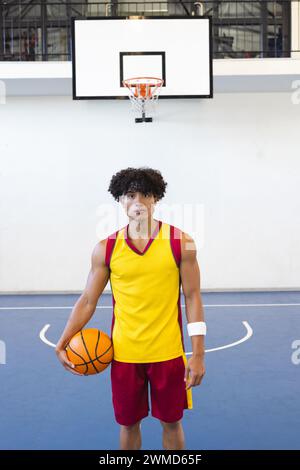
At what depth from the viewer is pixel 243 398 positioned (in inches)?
175

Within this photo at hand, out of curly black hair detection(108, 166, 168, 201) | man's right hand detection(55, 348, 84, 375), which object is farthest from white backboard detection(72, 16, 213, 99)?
man's right hand detection(55, 348, 84, 375)

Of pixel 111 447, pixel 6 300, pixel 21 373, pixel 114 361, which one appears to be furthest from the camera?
pixel 6 300

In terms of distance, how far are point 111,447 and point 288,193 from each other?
6259mm

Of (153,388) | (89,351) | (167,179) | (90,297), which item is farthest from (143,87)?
(153,388)

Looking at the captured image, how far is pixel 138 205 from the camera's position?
2842 mm

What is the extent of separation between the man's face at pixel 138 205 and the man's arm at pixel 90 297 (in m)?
0.21

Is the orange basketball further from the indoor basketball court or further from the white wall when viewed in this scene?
the white wall

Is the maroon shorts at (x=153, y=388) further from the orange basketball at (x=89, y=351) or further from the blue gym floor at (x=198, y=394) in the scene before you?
the blue gym floor at (x=198, y=394)

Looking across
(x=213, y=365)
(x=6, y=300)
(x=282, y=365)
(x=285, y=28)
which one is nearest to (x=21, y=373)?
(x=213, y=365)

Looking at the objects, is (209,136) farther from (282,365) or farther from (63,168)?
(282,365)

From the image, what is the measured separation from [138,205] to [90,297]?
1.70ft

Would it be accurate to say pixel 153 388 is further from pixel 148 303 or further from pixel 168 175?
pixel 168 175

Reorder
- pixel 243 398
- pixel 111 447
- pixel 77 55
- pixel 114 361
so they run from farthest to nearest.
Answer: pixel 77 55 → pixel 243 398 → pixel 111 447 → pixel 114 361

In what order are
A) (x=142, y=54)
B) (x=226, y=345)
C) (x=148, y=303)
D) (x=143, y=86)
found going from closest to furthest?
(x=148, y=303) → (x=226, y=345) → (x=142, y=54) → (x=143, y=86)
